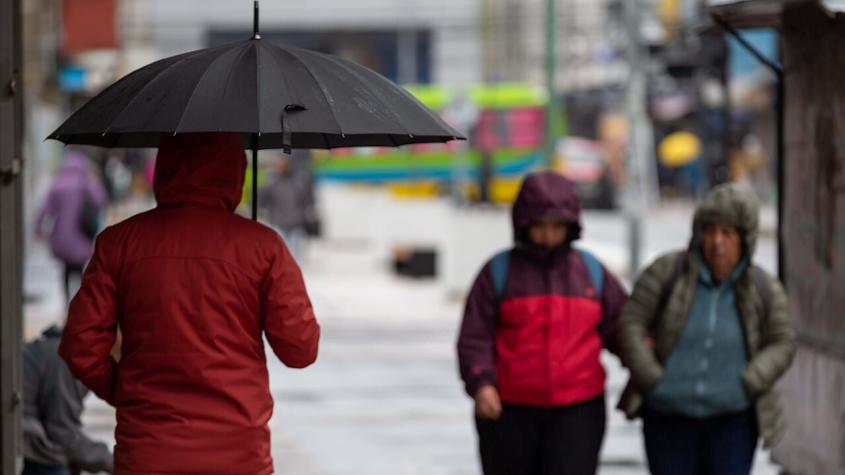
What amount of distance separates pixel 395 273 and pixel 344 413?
1468 centimetres

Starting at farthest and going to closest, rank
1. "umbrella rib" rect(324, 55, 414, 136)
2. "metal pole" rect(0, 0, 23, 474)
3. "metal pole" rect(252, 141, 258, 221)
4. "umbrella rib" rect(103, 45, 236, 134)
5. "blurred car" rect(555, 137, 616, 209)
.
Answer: "blurred car" rect(555, 137, 616, 209) → "metal pole" rect(0, 0, 23, 474) → "metal pole" rect(252, 141, 258, 221) → "umbrella rib" rect(324, 55, 414, 136) → "umbrella rib" rect(103, 45, 236, 134)

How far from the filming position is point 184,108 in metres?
4.73

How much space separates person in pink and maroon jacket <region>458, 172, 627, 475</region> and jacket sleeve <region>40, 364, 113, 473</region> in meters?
1.36

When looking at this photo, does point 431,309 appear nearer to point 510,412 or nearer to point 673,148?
point 510,412

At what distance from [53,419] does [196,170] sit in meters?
1.95

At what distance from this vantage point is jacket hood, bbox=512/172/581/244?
6.30 metres

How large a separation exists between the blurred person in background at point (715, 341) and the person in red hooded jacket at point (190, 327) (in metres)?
1.91

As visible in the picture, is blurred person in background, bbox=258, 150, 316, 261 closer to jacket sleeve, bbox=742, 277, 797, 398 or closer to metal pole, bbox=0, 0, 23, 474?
metal pole, bbox=0, 0, 23, 474

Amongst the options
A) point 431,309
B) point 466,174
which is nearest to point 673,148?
point 466,174

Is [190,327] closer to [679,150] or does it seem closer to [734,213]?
[734,213]

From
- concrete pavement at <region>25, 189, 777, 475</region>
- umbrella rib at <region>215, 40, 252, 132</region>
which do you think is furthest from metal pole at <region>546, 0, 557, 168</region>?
umbrella rib at <region>215, 40, 252, 132</region>

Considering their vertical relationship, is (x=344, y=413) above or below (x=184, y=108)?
below

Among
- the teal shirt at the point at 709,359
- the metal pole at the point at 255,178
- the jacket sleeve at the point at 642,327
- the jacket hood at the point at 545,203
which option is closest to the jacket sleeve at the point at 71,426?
the metal pole at the point at 255,178

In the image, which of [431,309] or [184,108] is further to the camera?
[431,309]
